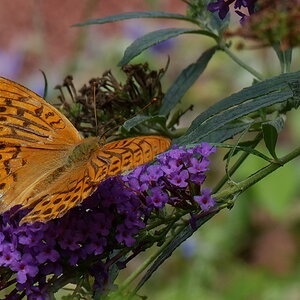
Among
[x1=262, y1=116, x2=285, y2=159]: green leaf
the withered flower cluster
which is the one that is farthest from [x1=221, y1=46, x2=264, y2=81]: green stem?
[x1=262, y1=116, x2=285, y2=159]: green leaf

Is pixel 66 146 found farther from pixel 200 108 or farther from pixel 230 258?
pixel 200 108

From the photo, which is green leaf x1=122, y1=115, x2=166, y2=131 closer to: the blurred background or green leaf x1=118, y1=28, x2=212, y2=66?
green leaf x1=118, y1=28, x2=212, y2=66

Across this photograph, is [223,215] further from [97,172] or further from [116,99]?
[97,172]

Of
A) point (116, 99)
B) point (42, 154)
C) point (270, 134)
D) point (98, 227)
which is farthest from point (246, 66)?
point (98, 227)

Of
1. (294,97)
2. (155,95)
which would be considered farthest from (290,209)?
(294,97)

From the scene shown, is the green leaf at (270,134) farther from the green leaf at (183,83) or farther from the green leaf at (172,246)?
the green leaf at (183,83)

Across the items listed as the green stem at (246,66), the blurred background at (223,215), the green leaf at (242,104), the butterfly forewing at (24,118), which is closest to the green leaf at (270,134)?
the green leaf at (242,104)
